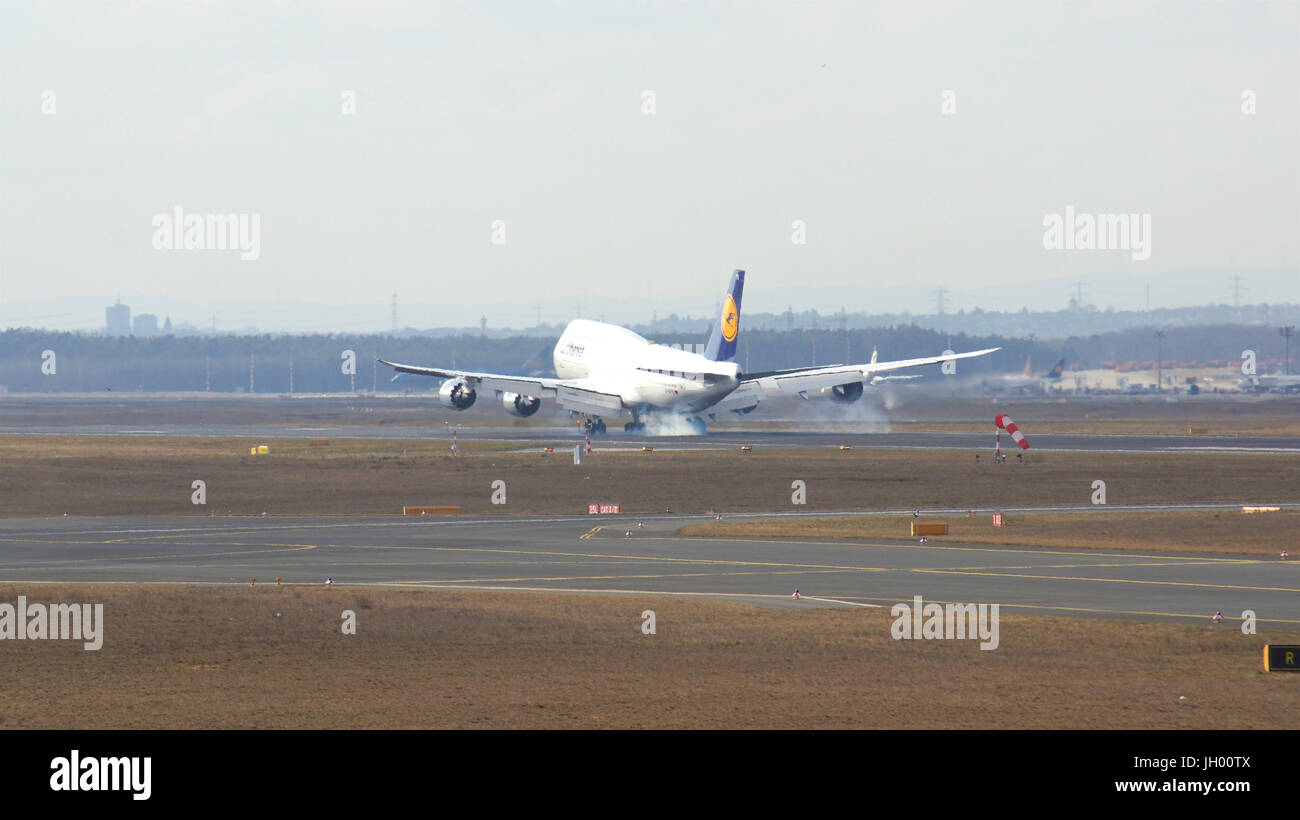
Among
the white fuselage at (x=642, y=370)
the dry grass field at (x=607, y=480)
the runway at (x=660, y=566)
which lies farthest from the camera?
the white fuselage at (x=642, y=370)

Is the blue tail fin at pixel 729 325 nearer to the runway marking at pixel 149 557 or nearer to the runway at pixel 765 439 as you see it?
the runway at pixel 765 439

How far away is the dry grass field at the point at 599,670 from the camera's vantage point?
2081 cm

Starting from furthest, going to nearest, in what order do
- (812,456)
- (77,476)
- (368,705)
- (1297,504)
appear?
(812,456) → (77,476) → (1297,504) → (368,705)

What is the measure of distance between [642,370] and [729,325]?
670cm

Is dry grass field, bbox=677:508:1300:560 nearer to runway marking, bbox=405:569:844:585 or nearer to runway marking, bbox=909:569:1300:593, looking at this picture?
runway marking, bbox=909:569:1300:593

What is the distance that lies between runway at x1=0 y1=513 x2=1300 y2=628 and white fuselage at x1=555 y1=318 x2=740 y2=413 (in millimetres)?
40257

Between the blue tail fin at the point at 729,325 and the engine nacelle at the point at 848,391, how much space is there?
783 centimetres

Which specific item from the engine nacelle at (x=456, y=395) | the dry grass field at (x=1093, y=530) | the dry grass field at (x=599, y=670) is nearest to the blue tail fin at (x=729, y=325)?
the engine nacelle at (x=456, y=395)

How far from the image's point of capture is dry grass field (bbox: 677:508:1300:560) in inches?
1801

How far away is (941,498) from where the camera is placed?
61.3 meters
